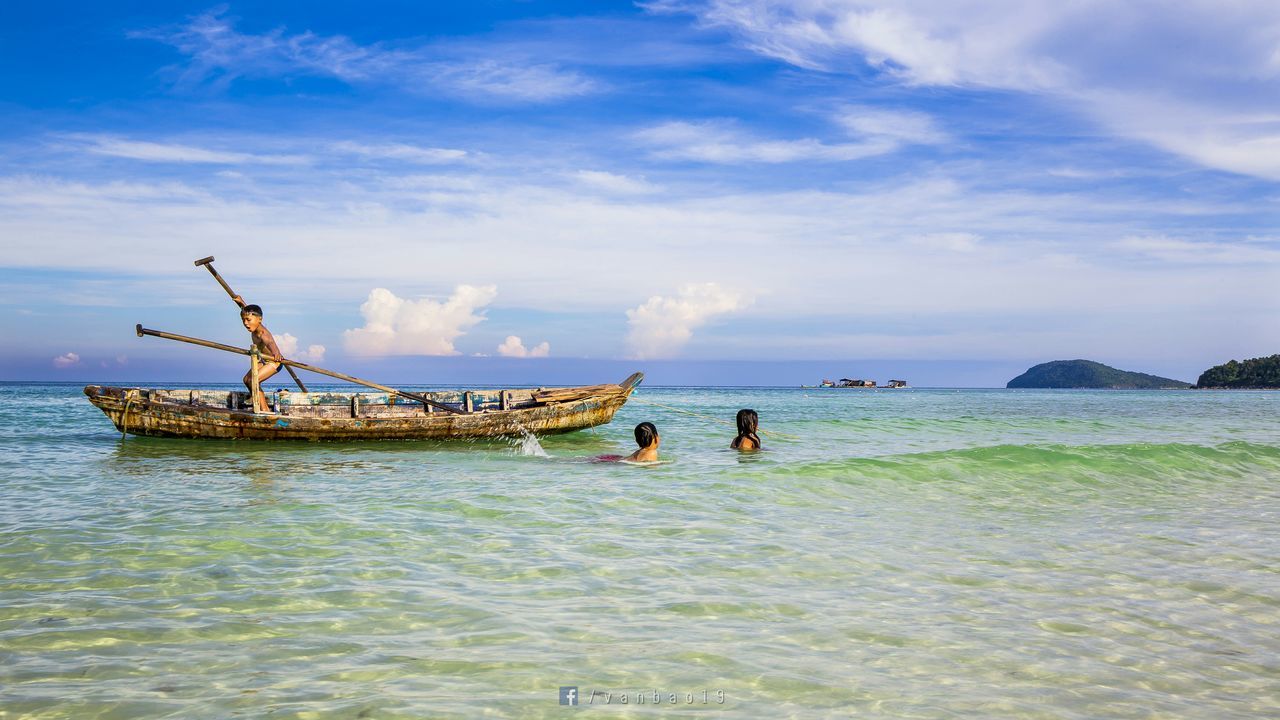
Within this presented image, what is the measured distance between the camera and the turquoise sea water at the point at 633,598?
410cm

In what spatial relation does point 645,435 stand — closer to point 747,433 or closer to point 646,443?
point 646,443

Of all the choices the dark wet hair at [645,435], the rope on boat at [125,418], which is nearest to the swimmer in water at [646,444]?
the dark wet hair at [645,435]

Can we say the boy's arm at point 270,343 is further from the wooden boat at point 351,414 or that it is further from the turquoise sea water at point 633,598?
the turquoise sea water at point 633,598

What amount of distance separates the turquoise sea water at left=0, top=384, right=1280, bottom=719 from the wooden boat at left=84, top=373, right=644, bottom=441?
5520mm

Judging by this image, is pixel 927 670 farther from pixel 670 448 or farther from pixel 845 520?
pixel 670 448

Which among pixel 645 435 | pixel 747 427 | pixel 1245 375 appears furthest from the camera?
pixel 1245 375

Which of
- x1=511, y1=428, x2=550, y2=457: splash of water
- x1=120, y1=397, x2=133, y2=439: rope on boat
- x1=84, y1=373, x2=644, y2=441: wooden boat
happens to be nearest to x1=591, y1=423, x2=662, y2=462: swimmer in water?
x1=511, y1=428, x2=550, y2=457: splash of water

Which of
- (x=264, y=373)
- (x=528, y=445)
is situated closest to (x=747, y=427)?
(x=528, y=445)

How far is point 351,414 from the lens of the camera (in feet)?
63.3

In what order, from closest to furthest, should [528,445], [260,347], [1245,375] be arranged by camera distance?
[260,347] → [528,445] → [1245,375]

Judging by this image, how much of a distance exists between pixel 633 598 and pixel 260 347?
48.5 ft

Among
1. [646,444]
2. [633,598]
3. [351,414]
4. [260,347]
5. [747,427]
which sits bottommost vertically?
[633,598]

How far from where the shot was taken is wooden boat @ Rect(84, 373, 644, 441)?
1759 centimetres

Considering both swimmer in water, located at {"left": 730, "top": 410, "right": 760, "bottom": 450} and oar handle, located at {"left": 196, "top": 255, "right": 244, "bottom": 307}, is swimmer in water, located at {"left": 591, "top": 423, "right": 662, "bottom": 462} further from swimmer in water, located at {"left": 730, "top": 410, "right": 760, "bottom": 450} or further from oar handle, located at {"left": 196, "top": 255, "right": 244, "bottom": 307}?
oar handle, located at {"left": 196, "top": 255, "right": 244, "bottom": 307}
